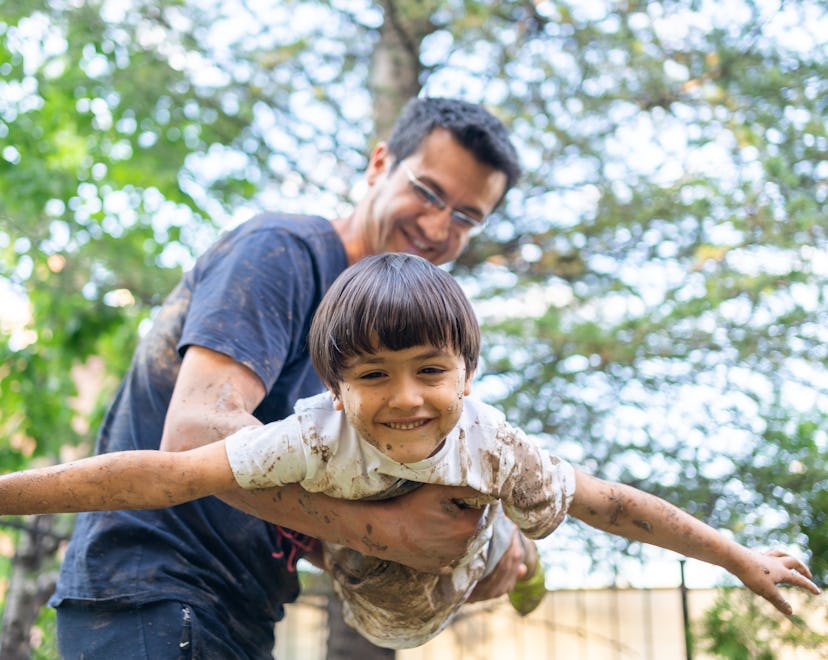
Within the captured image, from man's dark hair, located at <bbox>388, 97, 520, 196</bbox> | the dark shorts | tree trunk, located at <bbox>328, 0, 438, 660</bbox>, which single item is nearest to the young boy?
the dark shorts

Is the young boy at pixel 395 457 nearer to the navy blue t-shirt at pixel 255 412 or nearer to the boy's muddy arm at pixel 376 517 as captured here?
the boy's muddy arm at pixel 376 517

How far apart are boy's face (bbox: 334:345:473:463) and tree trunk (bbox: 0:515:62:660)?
3.93m

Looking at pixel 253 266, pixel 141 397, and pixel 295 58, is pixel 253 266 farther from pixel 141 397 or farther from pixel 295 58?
pixel 295 58

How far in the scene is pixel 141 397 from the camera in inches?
85.1

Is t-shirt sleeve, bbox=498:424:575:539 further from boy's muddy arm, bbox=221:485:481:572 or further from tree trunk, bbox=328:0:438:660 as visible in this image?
tree trunk, bbox=328:0:438:660

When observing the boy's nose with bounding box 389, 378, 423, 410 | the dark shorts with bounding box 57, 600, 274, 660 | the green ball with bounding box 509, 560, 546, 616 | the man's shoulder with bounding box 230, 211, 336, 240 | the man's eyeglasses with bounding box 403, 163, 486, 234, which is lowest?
the dark shorts with bounding box 57, 600, 274, 660

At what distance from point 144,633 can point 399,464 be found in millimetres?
704

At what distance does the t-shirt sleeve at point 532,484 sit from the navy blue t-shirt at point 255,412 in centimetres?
57

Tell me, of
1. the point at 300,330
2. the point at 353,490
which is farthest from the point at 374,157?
the point at 353,490

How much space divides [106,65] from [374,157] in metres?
3.27

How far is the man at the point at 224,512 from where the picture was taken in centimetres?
183

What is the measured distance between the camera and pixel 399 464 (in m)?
1.77

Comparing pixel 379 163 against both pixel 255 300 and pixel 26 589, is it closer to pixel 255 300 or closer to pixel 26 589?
pixel 255 300

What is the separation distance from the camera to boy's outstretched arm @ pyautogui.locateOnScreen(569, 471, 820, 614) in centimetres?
193
